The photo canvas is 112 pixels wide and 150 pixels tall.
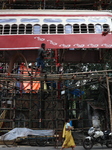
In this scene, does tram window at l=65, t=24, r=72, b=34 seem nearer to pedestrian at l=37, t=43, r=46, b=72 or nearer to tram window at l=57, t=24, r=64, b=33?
tram window at l=57, t=24, r=64, b=33

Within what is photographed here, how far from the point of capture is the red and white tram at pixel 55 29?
1052cm

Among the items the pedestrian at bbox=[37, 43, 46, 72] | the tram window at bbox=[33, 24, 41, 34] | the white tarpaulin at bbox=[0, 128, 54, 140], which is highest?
the tram window at bbox=[33, 24, 41, 34]

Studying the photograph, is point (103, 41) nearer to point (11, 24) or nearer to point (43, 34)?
point (43, 34)

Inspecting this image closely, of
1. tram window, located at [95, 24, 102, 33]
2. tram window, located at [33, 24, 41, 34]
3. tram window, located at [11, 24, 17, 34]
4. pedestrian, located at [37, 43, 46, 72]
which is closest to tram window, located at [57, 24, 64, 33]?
tram window, located at [33, 24, 41, 34]

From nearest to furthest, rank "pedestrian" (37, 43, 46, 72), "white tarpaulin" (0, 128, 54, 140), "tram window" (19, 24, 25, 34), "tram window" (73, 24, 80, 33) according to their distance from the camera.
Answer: "white tarpaulin" (0, 128, 54, 140) < "pedestrian" (37, 43, 46, 72) < "tram window" (19, 24, 25, 34) < "tram window" (73, 24, 80, 33)

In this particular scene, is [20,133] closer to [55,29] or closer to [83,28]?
[55,29]

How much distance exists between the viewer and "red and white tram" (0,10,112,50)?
34.5 feet

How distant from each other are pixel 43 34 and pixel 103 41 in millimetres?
3465

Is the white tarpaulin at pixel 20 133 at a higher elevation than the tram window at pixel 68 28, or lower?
lower

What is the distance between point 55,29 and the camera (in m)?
11.1

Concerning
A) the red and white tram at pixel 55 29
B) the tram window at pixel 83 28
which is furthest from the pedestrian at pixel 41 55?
the tram window at pixel 83 28

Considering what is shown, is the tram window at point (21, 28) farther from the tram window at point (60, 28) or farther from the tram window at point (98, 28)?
the tram window at point (98, 28)

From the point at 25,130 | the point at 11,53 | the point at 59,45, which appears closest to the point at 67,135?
the point at 25,130

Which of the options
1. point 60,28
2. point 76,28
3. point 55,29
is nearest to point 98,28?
point 76,28
